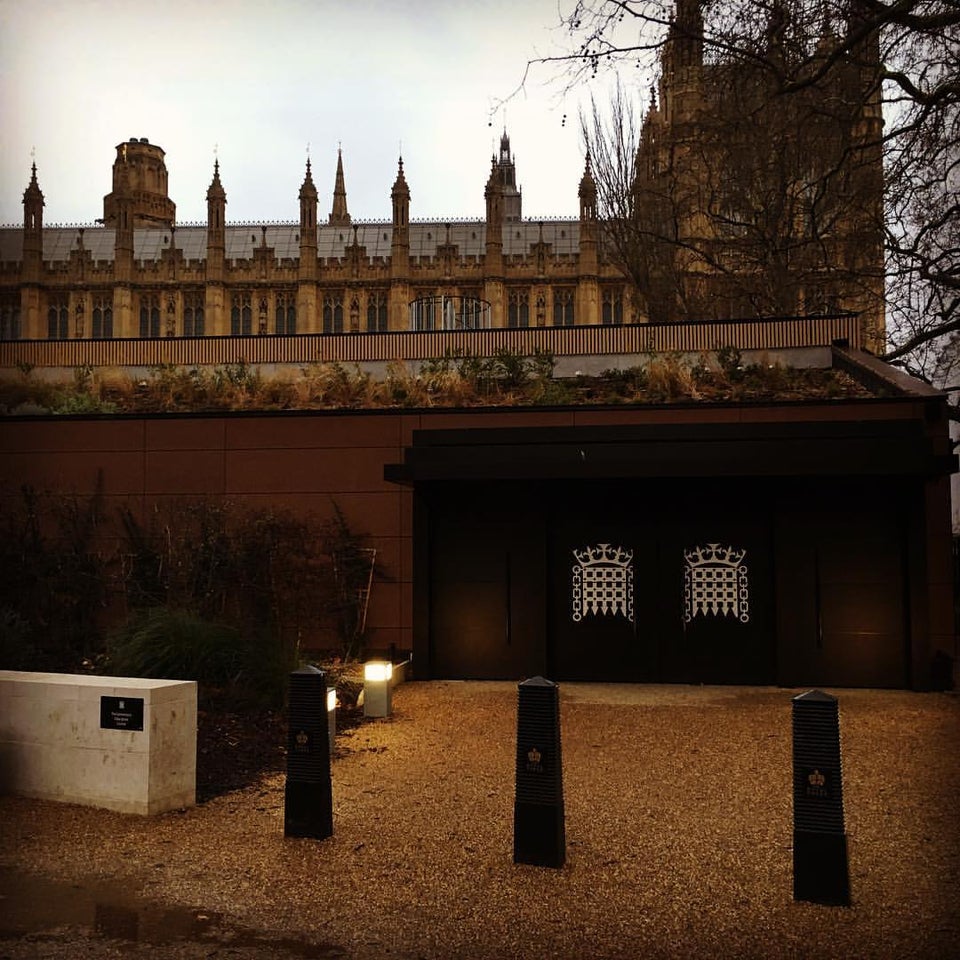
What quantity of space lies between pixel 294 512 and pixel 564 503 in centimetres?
365

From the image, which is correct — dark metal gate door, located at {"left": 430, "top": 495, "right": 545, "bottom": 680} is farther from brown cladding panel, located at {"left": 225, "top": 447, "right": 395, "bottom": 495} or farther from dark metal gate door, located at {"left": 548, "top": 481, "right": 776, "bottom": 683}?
brown cladding panel, located at {"left": 225, "top": 447, "right": 395, "bottom": 495}

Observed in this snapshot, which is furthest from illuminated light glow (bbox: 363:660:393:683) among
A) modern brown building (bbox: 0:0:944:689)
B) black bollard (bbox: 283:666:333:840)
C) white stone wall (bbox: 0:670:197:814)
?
black bollard (bbox: 283:666:333:840)

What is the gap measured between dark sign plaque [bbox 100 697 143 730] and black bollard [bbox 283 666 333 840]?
43.1 inches

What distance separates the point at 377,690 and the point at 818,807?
567cm

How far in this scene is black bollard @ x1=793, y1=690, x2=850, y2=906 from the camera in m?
4.76

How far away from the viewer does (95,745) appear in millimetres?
6383

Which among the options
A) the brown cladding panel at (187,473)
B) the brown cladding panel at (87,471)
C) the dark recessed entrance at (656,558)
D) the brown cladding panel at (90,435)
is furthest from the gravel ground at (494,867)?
the brown cladding panel at (90,435)

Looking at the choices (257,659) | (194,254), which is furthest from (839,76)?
(194,254)

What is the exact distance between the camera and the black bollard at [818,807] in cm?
476

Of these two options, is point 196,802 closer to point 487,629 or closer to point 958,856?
point 958,856

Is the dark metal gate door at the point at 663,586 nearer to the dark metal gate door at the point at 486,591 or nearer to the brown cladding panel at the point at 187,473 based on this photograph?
the dark metal gate door at the point at 486,591

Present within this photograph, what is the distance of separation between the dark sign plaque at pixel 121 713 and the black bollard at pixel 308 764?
1094 millimetres

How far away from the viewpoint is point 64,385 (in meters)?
17.3

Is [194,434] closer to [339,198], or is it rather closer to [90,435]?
[90,435]
